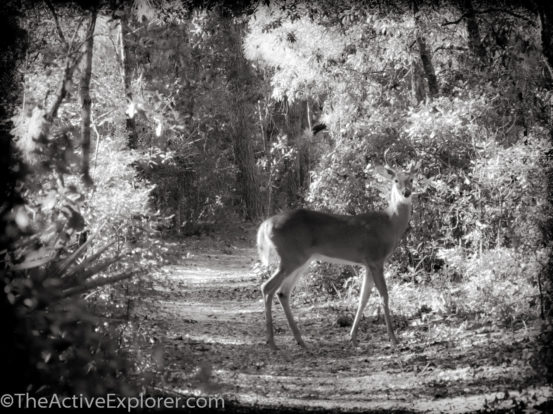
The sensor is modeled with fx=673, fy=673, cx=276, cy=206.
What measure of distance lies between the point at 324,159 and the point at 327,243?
2559mm

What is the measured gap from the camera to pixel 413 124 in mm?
10016

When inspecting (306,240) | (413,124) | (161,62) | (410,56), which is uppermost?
(161,62)

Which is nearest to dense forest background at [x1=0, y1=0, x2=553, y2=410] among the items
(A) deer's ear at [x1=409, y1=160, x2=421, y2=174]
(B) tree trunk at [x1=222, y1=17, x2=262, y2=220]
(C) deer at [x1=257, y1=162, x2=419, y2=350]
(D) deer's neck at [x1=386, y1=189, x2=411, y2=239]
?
(A) deer's ear at [x1=409, y1=160, x2=421, y2=174]

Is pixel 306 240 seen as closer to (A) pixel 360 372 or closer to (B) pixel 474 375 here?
(A) pixel 360 372

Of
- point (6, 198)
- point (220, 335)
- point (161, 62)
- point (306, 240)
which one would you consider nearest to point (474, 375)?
point (306, 240)

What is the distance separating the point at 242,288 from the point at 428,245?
401 cm

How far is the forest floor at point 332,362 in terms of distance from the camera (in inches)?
217

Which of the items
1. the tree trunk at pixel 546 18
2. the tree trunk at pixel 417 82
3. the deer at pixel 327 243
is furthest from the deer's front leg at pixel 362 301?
the tree trunk at pixel 417 82

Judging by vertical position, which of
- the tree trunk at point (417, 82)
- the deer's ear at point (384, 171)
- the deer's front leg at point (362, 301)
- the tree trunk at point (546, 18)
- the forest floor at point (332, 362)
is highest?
the tree trunk at point (417, 82)

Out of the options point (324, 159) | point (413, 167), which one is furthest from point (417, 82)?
point (413, 167)

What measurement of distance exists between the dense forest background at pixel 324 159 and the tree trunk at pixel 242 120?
188 inches

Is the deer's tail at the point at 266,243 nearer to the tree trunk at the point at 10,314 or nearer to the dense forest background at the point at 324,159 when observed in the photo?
the dense forest background at the point at 324,159

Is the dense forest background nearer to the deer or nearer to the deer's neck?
the deer's neck

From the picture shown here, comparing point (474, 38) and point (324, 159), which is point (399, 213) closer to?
point (324, 159)
